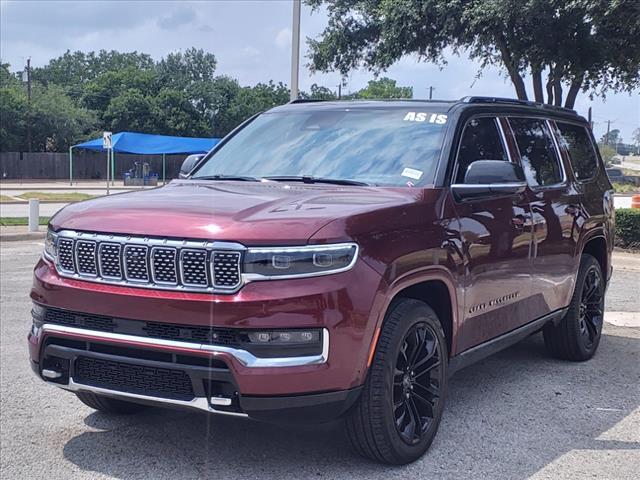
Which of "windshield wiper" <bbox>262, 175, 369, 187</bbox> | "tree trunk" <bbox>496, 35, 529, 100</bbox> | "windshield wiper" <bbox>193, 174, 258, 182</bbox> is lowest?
"windshield wiper" <bbox>193, 174, 258, 182</bbox>

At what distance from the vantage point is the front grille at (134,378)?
3.51 metres

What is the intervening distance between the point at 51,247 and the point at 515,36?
12042 mm

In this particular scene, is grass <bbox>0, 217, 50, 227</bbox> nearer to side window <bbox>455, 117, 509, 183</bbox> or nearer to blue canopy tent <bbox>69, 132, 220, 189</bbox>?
side window <bbox>455, 117, 509, 183</bbox>

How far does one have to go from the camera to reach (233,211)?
3.66 meters

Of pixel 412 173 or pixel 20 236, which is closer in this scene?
pixel 412 173

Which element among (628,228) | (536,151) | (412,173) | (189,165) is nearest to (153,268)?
(412,173)

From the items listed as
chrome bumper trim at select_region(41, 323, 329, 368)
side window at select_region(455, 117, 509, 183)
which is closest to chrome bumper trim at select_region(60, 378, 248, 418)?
chrome bumper trim at select_region(41, 323, 329, 368)

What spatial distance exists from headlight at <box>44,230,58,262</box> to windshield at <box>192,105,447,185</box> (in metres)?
1.32

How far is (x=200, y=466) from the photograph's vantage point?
13.0 feet

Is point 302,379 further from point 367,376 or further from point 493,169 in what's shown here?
point 493,169

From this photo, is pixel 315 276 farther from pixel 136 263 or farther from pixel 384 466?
pixel 384 466

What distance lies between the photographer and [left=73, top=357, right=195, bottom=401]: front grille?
351 centimetres

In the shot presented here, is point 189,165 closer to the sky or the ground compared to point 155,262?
closer to the sky

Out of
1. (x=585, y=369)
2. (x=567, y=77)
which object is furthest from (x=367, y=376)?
(x=567, y=77)
